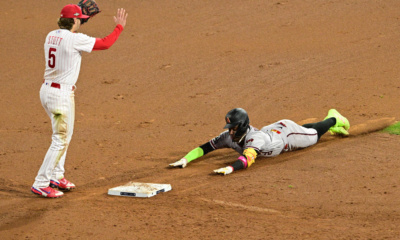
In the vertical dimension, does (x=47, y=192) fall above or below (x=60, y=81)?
below

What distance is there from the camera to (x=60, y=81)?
6.98 metres

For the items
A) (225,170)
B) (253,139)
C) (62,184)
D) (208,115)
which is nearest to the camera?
(62,184)

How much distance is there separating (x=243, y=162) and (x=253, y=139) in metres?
0.51

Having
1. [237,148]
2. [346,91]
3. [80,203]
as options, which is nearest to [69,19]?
[80,203]

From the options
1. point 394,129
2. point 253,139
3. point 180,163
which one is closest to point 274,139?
point 253,139

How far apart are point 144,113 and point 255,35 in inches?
183

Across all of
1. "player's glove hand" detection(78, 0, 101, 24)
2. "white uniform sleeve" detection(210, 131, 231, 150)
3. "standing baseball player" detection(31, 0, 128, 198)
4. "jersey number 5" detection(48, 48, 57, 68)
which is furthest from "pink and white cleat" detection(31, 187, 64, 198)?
"white uniform sleeve" detection(210, 131, 231, 150)

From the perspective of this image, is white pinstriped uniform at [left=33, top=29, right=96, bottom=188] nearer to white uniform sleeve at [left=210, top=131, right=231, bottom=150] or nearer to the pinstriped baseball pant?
the pinstriped baseball pant

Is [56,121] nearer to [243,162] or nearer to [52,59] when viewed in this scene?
[52,59]

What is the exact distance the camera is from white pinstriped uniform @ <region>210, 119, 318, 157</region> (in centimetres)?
838

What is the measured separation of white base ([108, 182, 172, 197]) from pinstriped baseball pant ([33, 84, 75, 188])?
780 mm

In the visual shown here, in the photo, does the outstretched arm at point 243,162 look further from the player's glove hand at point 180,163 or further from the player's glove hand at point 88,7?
the player's glove hand at point 88,7

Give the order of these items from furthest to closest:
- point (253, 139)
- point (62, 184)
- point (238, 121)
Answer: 1. point (253, 139)
2. point (238, 121)
3. point (62, 184)

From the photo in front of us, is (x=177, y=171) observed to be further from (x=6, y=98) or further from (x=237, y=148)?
(x=6, y=98)
